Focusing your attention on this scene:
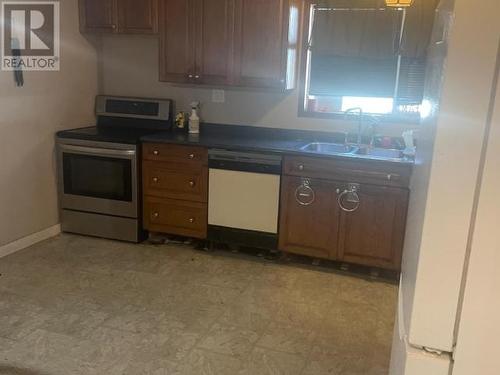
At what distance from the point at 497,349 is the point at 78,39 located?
4231mm

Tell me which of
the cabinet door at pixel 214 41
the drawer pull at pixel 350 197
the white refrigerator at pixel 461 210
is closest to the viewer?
the white refrigerator at pixel 461 210

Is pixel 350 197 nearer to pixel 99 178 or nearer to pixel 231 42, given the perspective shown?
pixel 231 42

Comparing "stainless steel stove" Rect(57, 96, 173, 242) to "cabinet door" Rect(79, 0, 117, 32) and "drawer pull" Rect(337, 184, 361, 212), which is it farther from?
"drawer pull" Rect(337, 184, 361, 212)

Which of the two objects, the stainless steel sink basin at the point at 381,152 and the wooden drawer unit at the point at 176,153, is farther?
the wooden drawer unit at the point at 176,153

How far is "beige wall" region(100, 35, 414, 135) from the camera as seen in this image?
4.12 metres

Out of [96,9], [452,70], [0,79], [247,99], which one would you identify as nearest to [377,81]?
[247,99]

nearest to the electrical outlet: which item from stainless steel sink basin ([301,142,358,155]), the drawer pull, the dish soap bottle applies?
the dish soap bottle

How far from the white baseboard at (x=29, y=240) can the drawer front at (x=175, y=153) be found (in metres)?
1.06

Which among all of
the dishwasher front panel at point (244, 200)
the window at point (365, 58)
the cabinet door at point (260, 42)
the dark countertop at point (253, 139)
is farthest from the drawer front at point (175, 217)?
the window at point (365, 58)

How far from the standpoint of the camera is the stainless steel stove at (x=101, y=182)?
399 cm

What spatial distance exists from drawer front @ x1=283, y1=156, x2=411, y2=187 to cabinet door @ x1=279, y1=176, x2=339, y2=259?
0.07m

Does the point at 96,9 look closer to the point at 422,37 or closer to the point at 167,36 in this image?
the point at 167,36

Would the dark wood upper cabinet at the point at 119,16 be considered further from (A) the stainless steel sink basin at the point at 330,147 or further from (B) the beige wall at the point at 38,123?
(A) the stainless steel sink basin at the point at 330,147

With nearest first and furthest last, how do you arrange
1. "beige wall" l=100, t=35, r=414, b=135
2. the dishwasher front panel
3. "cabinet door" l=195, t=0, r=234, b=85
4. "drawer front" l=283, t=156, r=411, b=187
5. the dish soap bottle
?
1. "drawer front" l=283, t=156, r=411, b=187
2. the dishwasher front panel
3. "cabinet door" l=195, t=0, r=234, b=85
4. "beige wall" l=100, t=35, r=414, b=135
5. the dish soap bottle
